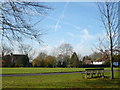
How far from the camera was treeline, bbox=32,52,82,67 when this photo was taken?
67.5m

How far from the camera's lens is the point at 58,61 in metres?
73.2

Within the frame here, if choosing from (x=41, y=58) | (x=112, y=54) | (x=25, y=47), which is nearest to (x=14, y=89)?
(x=25, y=47)

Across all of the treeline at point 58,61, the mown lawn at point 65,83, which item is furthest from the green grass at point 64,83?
the treeline at point 58,61

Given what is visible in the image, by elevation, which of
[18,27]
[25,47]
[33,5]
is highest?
[33,5]

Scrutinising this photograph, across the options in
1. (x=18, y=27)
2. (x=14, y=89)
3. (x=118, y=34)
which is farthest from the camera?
(x=118, y=34)

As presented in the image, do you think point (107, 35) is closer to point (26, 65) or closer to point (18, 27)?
point (18, 27)

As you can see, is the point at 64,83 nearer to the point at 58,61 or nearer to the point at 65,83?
the point at 65,83

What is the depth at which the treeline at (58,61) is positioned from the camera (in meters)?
67.5

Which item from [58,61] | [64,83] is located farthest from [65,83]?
[58,61]

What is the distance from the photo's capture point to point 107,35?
1772 cm

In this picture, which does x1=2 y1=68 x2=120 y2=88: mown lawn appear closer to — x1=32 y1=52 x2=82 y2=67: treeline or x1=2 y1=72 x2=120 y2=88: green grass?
x1=2 y1=72 x2=120 y2=88: green grass

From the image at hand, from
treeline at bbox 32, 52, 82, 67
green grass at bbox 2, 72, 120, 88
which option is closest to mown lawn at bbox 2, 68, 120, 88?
green grass at bbox 2, 72, 120, 88

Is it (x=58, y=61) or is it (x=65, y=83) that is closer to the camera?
(x=65, y=83)

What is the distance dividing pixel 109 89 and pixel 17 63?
194 ft
